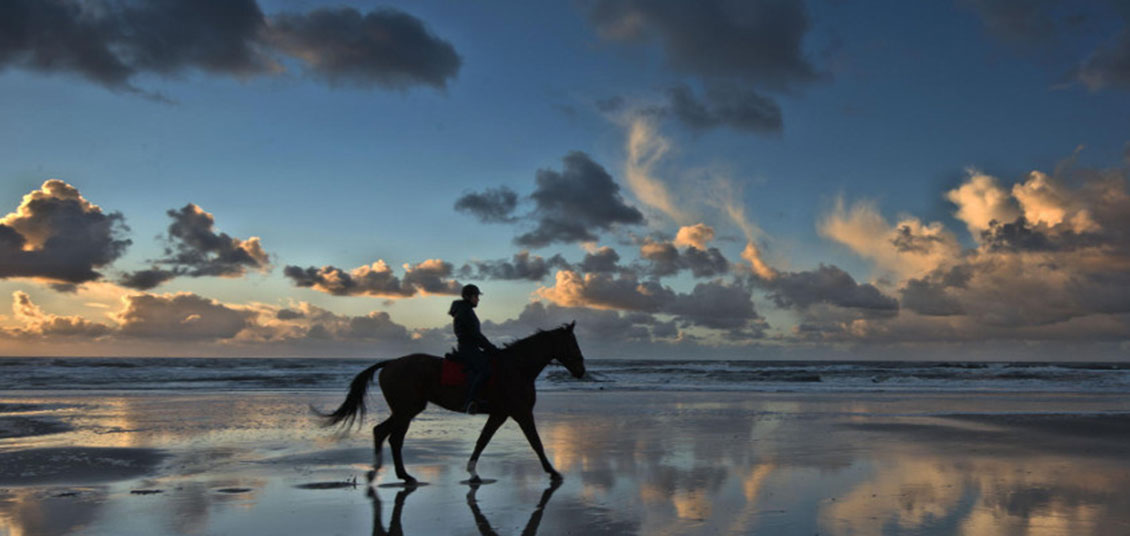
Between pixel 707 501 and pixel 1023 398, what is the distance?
21.5 m

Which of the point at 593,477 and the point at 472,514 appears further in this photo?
the point at 593,477

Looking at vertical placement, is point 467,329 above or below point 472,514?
above

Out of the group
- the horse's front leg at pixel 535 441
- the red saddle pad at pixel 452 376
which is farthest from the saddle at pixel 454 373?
the horse's front leg at pixel 535 441

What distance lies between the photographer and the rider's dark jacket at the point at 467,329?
843 centimetres

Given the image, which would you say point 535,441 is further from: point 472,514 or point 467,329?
point 472,514

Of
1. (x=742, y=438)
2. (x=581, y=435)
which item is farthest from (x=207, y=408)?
(x=742, y=438)

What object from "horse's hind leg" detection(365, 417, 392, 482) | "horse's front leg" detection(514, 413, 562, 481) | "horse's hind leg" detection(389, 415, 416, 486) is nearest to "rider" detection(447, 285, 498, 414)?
"horse's front leg" detection(514, 413, 562, 481)

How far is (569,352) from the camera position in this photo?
886cm

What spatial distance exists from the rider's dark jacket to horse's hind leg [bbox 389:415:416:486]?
1.09m

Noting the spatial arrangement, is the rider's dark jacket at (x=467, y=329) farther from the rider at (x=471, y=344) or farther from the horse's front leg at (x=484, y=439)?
the horse's front leg at (x=484, y=439)

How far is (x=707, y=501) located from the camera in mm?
6980

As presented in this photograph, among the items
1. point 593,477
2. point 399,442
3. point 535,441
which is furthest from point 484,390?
point 593,477

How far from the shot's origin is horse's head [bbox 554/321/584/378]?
8.79 meters

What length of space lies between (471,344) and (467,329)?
201 mm
